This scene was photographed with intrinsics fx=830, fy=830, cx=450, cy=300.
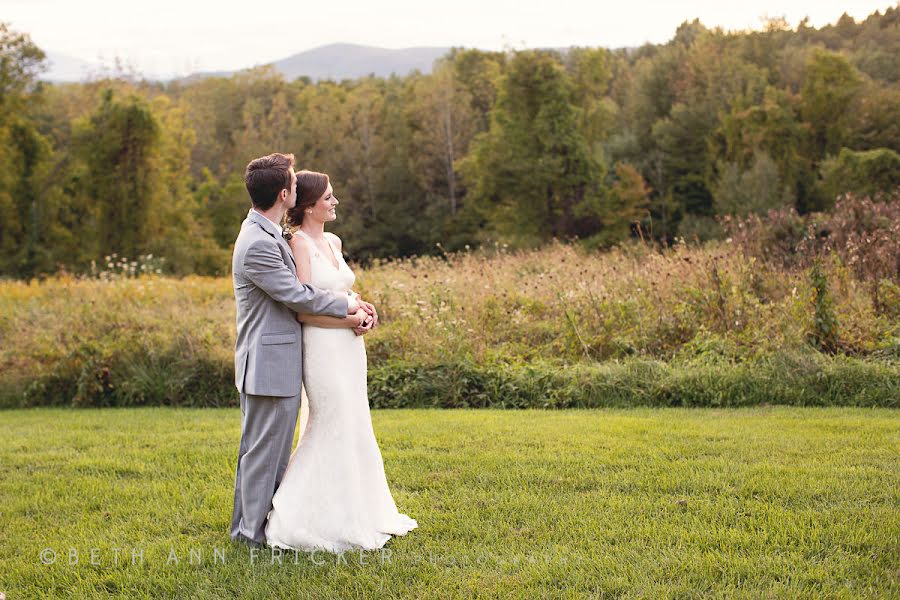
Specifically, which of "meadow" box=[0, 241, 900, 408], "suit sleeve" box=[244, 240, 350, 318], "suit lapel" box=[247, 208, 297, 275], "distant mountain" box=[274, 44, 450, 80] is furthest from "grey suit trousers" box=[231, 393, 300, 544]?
"distant mountain" box=[274, 44, 450, 80]

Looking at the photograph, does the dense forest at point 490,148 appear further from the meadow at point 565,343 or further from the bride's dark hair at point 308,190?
the bride's dark hair at point 308,190

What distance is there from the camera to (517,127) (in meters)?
37.2

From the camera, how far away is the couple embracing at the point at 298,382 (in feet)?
14.1

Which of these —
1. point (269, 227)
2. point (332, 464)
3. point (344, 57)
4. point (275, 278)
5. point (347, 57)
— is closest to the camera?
point (275, 278)

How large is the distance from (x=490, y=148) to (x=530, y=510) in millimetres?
34785

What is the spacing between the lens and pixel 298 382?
439 cm

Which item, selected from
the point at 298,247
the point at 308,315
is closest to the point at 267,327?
the point at 308,315

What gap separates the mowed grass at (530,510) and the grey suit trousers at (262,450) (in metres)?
0.20

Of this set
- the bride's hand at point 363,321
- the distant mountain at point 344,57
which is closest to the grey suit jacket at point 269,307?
the bride's hand at point 363,321

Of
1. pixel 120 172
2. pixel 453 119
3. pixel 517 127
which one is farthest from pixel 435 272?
pixel 453 119

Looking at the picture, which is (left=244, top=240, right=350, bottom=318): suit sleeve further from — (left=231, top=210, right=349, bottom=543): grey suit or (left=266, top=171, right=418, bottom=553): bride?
(left=266, top=171, right=418, bottom=553): bride

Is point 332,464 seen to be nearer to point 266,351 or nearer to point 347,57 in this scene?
point 266,351

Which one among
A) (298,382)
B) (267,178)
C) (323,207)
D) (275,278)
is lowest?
(298,382)

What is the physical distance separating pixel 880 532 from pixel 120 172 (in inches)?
1078
